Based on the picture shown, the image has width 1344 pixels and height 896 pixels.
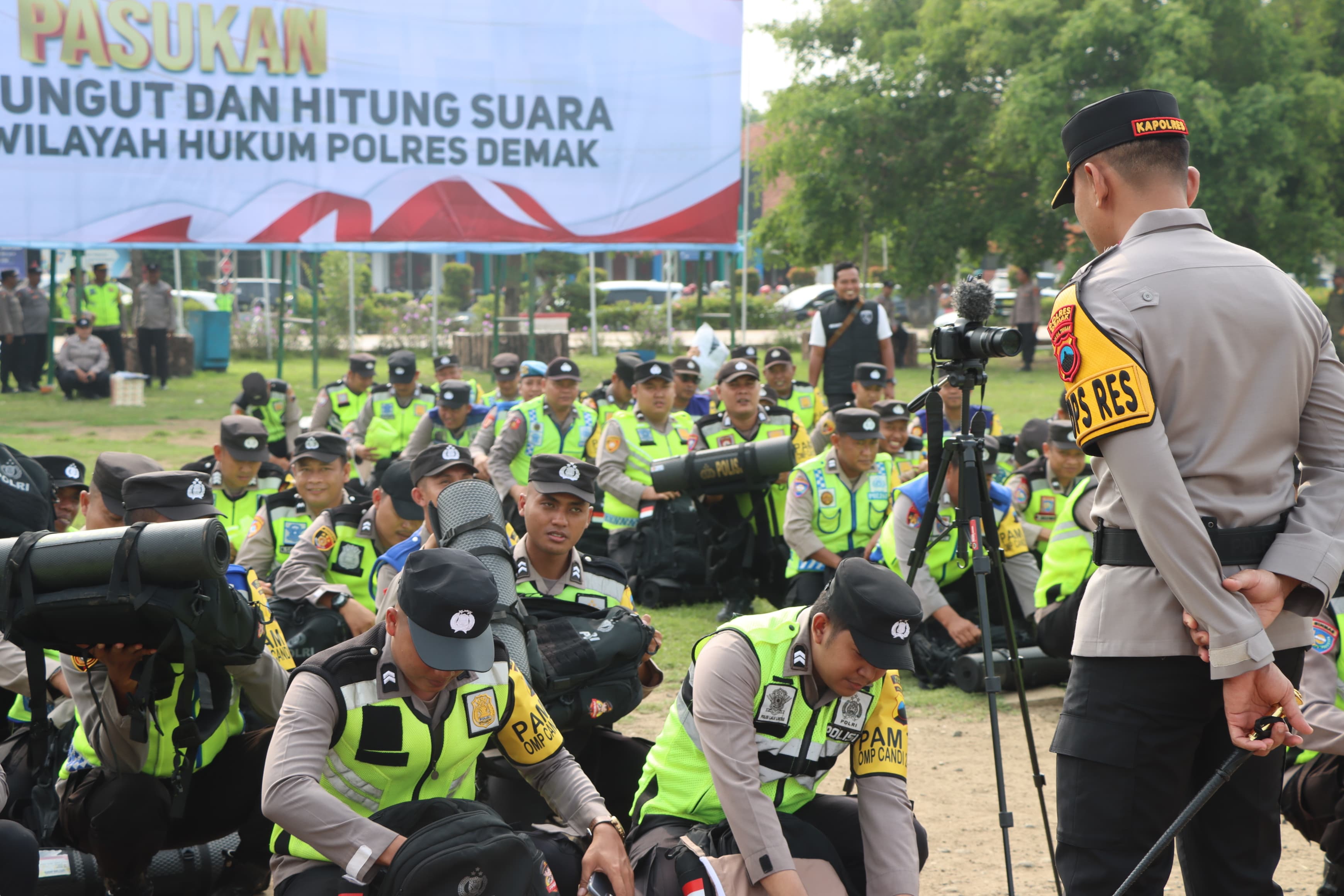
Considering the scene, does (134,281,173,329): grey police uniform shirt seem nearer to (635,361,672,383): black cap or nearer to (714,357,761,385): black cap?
(635,361,672,383): black cap

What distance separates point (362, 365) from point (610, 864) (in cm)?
765

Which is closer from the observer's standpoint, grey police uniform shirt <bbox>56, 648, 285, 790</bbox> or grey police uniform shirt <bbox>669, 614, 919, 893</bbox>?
grey police uniform shirt <bbox>669, 614, 919, 893</bbox>

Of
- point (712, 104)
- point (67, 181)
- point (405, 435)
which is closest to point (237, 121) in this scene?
point (67, 181)

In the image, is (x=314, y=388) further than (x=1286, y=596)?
Yes

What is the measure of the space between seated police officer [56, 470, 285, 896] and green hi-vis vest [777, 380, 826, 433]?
6.76 metres

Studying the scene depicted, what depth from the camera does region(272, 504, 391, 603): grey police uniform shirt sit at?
5590mm

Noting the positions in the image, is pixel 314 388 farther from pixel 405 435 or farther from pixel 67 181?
pixel 405 435

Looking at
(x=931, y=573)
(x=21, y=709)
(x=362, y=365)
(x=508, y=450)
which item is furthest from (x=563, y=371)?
(x=21, y=709)

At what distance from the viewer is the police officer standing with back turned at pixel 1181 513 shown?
236cm

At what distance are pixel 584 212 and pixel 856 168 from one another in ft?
33.7

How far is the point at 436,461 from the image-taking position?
17.2ft

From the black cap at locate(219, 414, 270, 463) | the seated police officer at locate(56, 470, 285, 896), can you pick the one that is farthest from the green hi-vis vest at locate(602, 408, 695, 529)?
the seated police officer at locate(56, 470, 285, 896)

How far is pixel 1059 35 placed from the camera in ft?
72.6

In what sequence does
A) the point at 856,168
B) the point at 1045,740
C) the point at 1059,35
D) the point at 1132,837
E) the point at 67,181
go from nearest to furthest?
1. the point at 1132,837
2. the point at 1045,740
3. the point at 67,181
4. the point at 1059,35
5. the point at 856,168
